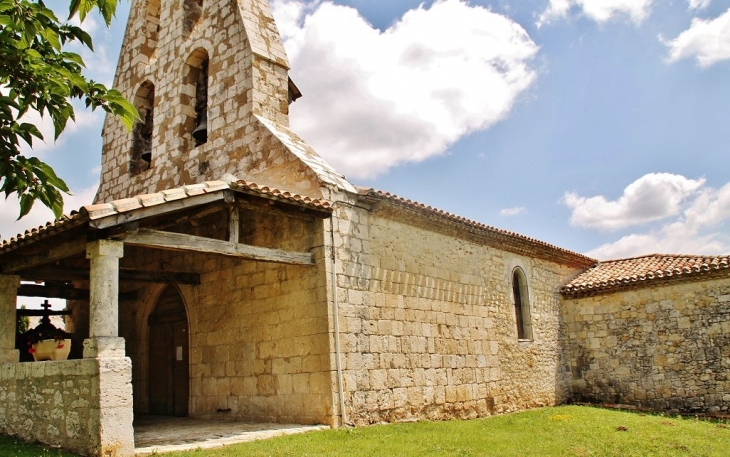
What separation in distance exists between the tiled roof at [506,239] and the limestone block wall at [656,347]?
4.66 feet

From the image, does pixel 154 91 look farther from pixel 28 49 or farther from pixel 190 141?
pixel 28 49

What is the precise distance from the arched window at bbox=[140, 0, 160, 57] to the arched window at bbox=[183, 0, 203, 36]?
135 cm

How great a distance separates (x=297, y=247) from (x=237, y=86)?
382 centimetres

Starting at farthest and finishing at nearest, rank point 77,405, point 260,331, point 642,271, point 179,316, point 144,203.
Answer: point 642,271, point 179,316, point 260,331, point 144,203, point 77,405

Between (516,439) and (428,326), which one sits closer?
(516,439)

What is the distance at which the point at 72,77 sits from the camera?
3.50 m

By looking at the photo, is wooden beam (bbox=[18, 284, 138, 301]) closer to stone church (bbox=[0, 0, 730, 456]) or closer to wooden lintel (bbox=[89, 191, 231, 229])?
stone church (bbox=[0, 0, 730, 456])

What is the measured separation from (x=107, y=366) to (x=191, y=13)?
30.1 ft

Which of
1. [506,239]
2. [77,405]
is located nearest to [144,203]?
[77,405]

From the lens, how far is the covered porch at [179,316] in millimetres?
6500

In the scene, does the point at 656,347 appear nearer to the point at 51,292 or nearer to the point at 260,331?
the point at 260,331

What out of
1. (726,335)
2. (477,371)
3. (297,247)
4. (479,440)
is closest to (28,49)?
(297,247)

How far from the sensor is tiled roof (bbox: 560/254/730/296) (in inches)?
508

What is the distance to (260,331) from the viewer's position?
9.44 m
